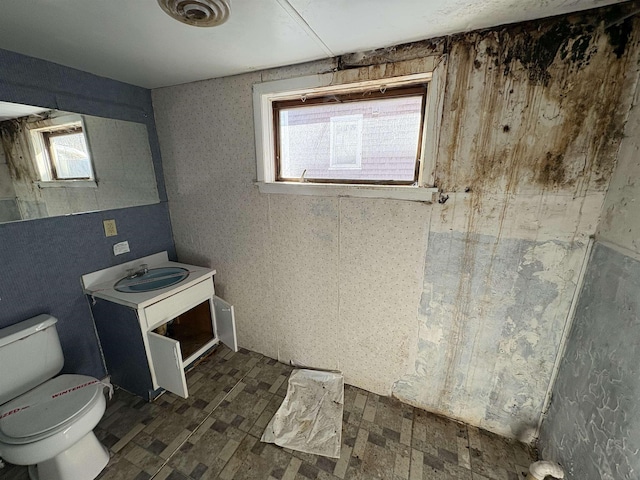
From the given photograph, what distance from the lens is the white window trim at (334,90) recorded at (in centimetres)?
127

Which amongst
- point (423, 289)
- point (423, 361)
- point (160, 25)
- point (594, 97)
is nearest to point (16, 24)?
point (160, 25)

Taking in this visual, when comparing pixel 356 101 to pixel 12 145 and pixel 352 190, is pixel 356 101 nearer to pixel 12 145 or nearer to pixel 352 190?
pixel 352 190

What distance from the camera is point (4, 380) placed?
1278mm

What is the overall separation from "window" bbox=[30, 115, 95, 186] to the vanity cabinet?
65 cm

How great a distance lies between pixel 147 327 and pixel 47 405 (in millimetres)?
490

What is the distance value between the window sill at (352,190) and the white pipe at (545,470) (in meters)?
1.28

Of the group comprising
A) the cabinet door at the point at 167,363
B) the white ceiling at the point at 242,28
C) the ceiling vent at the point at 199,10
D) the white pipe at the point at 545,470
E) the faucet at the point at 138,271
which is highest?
the white ceiling at the point at 242,28

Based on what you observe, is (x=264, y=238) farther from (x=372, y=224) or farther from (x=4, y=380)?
(x=4, y=380)

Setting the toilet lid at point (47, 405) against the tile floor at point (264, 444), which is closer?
the toilet lid at point (47, 405)

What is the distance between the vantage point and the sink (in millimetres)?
1675

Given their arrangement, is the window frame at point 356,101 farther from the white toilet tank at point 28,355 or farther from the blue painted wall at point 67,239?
the white toilet tank at point 28,355

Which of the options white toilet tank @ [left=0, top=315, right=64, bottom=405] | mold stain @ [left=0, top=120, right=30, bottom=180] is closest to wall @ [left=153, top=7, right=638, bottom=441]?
mold stain @ [left=0, top=120, right=30, bottom=180]

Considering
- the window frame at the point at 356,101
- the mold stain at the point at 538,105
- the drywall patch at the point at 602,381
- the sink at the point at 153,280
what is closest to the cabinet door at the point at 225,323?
the sink at the point at 153,280

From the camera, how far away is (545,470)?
3.69 ft
